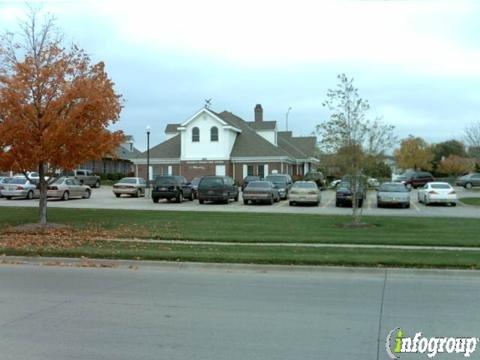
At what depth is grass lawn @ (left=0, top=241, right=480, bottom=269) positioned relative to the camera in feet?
38.3

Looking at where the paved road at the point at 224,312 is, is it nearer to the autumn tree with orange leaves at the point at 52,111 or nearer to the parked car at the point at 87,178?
the autumn tree with orange leaves at the point at 52,111

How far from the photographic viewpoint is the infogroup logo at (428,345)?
5766 millimetres

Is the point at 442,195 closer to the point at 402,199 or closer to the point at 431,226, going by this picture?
the point at 402,199

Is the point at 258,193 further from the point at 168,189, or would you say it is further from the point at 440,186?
the point at 440,186

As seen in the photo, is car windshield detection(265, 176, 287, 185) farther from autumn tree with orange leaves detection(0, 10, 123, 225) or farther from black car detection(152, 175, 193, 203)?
autumn tree with orange leaves detection(0, 10, 123, 225)

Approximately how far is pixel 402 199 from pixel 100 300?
83.0 feet

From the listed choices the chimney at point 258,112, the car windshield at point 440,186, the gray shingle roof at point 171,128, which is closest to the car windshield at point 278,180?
the car windshield at point 440,186

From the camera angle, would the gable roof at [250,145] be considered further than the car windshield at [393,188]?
Yes

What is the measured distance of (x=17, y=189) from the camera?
35.5m

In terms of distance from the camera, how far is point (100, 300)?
8289 millimetres

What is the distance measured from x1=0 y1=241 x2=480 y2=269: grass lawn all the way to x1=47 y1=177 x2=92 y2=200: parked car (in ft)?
74.0

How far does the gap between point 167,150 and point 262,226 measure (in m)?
37.9

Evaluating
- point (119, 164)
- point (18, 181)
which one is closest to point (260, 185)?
point (18, 181)

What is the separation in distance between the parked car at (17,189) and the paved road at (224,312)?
26.0 meters
